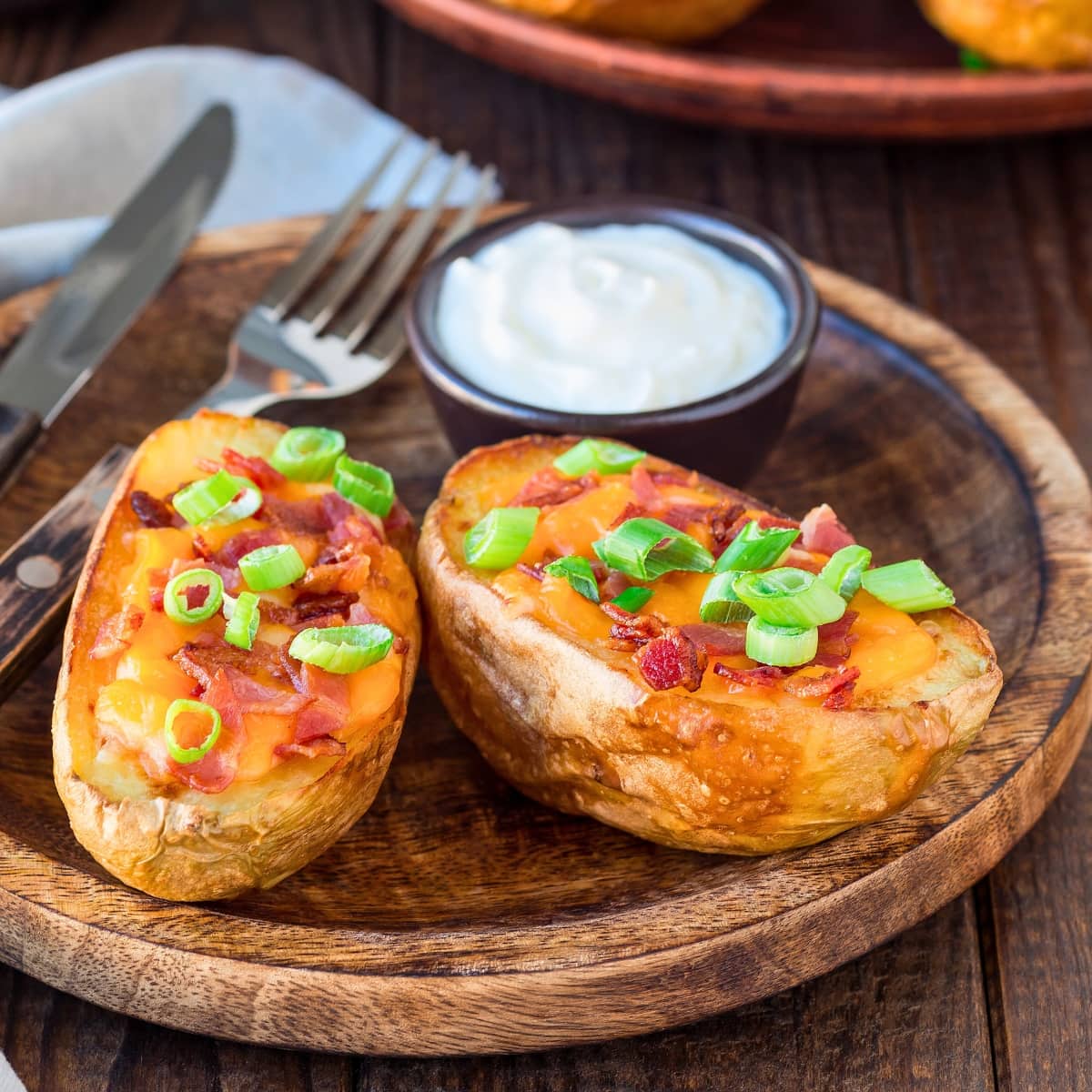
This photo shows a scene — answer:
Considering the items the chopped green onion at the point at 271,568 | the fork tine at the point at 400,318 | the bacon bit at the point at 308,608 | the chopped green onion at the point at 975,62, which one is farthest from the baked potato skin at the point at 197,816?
the chopped green onion at the point at 975,62

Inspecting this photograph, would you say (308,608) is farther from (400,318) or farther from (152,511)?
(400,318)

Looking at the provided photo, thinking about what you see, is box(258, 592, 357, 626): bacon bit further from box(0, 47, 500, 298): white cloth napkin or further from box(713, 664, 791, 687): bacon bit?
box(0, 47, 500, 298): white cloth napkin

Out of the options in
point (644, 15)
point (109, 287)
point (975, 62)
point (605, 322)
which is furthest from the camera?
point (975, 62)

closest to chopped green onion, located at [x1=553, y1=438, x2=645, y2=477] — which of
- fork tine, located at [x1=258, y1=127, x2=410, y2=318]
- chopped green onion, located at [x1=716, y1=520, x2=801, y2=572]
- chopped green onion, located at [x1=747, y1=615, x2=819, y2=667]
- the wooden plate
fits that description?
chopped green onion, located at [x1=716, y1=520, x2=801, y2=572]

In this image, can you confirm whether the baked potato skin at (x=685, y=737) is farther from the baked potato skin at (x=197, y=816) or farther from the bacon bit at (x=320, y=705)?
the bacon bit at (x=320, y=705)

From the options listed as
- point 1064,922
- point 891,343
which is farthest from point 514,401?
point 1064,922

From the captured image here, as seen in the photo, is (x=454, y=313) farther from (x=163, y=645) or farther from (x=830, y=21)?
(x=830, y=21)

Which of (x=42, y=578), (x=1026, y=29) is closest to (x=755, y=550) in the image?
(x=42, y=578)
